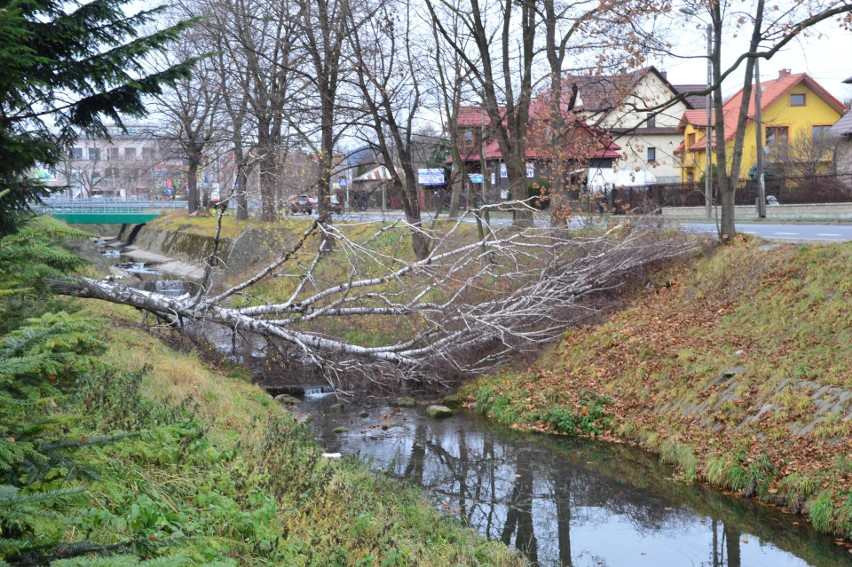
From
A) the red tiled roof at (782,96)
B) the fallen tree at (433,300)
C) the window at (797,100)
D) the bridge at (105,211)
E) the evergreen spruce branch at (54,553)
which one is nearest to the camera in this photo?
the evergreen spruce branch at (54,553)

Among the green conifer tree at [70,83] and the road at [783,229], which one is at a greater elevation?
the green conifer tree at [70,83]

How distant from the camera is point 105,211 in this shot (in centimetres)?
4922

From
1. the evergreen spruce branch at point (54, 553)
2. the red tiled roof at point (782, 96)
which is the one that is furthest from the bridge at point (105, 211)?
the evergreen spruce branch at point (54, 553)

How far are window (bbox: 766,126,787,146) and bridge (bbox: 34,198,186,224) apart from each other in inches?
1461

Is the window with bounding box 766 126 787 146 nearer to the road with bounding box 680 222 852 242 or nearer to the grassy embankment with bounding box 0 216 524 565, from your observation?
the road with bounding box 680 222 852 242

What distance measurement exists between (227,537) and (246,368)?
12.1 metres

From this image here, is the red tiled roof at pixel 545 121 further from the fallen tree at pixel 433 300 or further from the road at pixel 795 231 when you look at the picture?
the road at pixel 795 231

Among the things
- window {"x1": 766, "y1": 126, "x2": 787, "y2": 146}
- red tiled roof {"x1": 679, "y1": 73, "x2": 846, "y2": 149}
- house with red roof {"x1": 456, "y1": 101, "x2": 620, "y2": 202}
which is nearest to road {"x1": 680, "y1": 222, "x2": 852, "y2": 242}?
house with red roof {"x1": 456, "y1": 101, "x2": 620, "y2": 202}

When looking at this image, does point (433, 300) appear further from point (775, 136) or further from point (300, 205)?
point (775, 136)

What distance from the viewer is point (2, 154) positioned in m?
9.21

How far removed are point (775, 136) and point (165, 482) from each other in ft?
152

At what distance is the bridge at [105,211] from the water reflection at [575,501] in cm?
3792

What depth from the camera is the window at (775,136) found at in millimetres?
45366

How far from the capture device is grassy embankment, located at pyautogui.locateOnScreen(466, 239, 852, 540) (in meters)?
11.0
